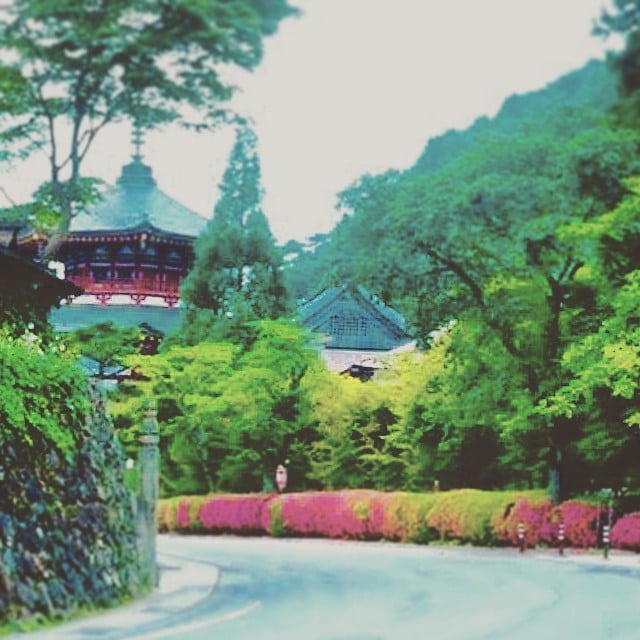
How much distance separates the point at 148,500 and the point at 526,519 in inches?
448

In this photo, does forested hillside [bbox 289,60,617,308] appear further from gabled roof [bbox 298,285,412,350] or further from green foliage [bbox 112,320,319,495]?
green foliage [bbox 112,320,319,495]

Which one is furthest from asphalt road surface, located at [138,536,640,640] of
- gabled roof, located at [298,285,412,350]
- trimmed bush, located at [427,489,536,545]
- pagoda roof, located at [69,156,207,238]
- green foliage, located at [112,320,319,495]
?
pagoda roof, located at [69,156,207,238]

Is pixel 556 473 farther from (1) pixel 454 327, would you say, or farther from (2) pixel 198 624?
(2) pixel 198 624

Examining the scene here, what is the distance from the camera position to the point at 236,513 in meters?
24.9

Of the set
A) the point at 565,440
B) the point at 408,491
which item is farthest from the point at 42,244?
the point at 408,491

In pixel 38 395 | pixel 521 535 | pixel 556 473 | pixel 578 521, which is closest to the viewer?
pixel 38 395

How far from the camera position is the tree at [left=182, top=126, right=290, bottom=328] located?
A: 29.0ft

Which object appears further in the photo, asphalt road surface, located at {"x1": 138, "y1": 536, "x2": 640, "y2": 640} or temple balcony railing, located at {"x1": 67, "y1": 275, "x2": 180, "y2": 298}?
asphalt road surface, located at {"x1": 138, "y1": 536, "x2": 640, "y2": 640}

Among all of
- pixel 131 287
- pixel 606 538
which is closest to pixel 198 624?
pixel 131 287

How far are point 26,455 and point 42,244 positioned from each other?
9.41 ft

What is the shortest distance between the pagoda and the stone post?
6.94ft

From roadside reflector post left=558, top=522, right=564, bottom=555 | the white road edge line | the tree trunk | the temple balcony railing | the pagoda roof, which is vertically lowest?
the white road edge line

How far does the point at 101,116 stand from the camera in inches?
302

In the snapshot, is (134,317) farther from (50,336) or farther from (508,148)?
(508,148)
